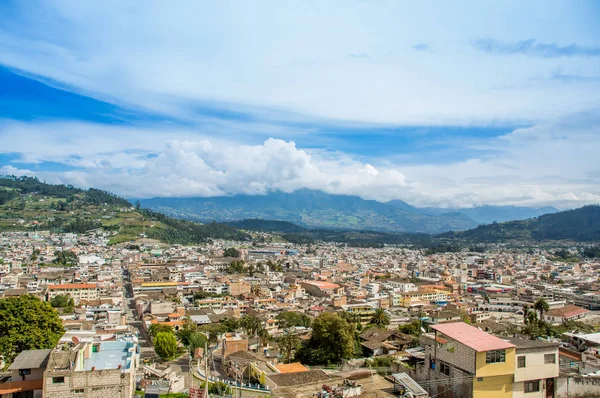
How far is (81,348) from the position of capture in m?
12.2

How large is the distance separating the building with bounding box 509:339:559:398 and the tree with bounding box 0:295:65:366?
12928 millimetres

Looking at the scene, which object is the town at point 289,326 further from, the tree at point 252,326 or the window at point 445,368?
the tree at point 252,326

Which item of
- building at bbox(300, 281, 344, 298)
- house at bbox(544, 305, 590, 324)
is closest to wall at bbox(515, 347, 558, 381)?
house at bbox(544, 305, 590, 324)

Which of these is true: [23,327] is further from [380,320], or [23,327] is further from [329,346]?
[380,320]

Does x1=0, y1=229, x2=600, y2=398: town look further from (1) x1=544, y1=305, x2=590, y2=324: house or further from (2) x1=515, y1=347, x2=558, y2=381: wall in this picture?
(1) x1=544, y1=305, x2=590, y2=324: house

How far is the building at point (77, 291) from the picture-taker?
38531 mm

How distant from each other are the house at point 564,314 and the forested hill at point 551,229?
98.7m

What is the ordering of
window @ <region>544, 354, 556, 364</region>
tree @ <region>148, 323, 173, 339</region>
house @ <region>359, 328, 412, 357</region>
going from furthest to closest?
tree @ <region>148, 323, 173, 339</region>, house @ <region>359, 328, 412, 357</region>, window @ <region>544, 354, 556, 364</region>

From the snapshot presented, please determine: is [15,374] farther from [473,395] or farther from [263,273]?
[263,273]

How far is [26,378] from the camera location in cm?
1173

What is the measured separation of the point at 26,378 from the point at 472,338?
33.3 feet

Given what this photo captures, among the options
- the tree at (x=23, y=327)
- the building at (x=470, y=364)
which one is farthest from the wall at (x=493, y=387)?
the tree at (x=23, y=327)

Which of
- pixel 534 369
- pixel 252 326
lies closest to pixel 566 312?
pixel 252 326

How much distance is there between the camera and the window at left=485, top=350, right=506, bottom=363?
29.7 feet
